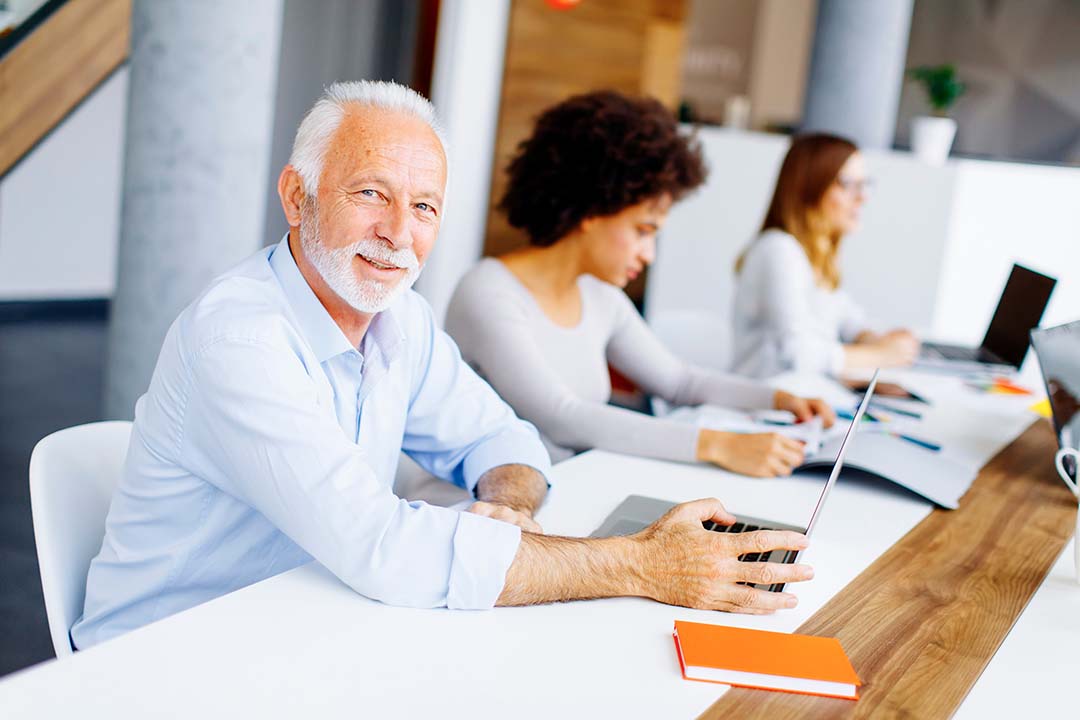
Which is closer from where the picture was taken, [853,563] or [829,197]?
[853,563]

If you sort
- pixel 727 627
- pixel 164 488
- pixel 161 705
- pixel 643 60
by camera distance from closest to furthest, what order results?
1. pixel 161 705
2. pixel 727 627
3. pixel 164 488
4. pixel 643 60

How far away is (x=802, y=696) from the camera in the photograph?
1.18m

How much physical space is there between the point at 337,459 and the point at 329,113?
54 centimetres

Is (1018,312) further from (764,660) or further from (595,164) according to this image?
(764,660)

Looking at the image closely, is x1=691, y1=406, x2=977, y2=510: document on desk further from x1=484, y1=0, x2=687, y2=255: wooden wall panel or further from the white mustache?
x1=484, y1=0, x2=687, y2=255: wooden wall panel

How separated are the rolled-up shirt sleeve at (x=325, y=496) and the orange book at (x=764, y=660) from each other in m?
0.24

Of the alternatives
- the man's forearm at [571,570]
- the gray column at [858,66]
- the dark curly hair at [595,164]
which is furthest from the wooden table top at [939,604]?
the gray column at [858,66]

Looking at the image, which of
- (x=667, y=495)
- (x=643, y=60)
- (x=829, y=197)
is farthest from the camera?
(x=643, y=60)

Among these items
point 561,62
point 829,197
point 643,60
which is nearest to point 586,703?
point 829,197

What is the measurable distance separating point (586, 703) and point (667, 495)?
79 cm

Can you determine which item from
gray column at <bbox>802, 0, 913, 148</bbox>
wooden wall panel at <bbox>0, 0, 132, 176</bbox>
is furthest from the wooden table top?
wooden wall panel at <bbox>0, 0, 132, 176</bbox>

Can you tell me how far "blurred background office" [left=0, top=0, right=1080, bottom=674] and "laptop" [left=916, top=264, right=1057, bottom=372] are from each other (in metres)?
0.69

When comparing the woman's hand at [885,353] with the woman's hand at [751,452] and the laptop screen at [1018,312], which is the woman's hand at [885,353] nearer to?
the laptop screen at [1018,312]

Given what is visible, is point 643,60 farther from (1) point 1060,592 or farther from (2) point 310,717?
(2) point 310,717
